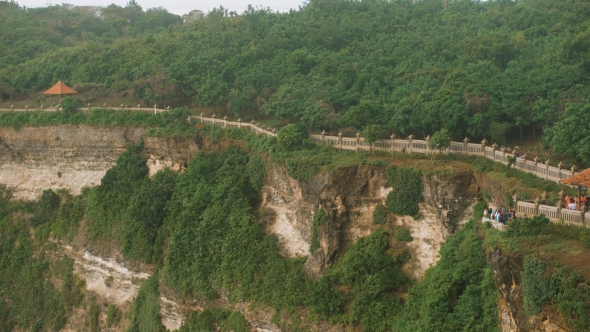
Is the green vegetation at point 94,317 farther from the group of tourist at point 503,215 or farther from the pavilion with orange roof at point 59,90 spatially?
the group of tourist at point 503,215

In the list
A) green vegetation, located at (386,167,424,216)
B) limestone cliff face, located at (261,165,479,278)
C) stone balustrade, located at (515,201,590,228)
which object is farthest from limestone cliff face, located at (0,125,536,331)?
stone balustrade, located at (515,201,590,228)

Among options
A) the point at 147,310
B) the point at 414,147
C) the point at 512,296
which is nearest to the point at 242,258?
A: the point at 147,310

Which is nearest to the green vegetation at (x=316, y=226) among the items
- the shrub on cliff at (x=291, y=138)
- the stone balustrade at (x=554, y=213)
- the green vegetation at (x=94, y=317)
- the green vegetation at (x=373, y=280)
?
the green vegetation at (x=373, y=280)

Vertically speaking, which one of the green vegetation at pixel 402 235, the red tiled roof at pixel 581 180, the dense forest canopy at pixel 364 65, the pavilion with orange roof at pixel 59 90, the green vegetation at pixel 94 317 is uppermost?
the dense forest canopy at pixel 364 65

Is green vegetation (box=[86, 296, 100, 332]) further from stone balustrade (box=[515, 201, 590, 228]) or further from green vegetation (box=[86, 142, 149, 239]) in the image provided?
stone balustrade (box=[515, 201, 590, 228])

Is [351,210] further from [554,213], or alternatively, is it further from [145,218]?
[145,218]

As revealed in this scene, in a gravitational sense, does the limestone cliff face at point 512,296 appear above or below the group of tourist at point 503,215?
below

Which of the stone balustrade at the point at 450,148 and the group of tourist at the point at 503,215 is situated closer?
the group of tourist at the point at 503,215
